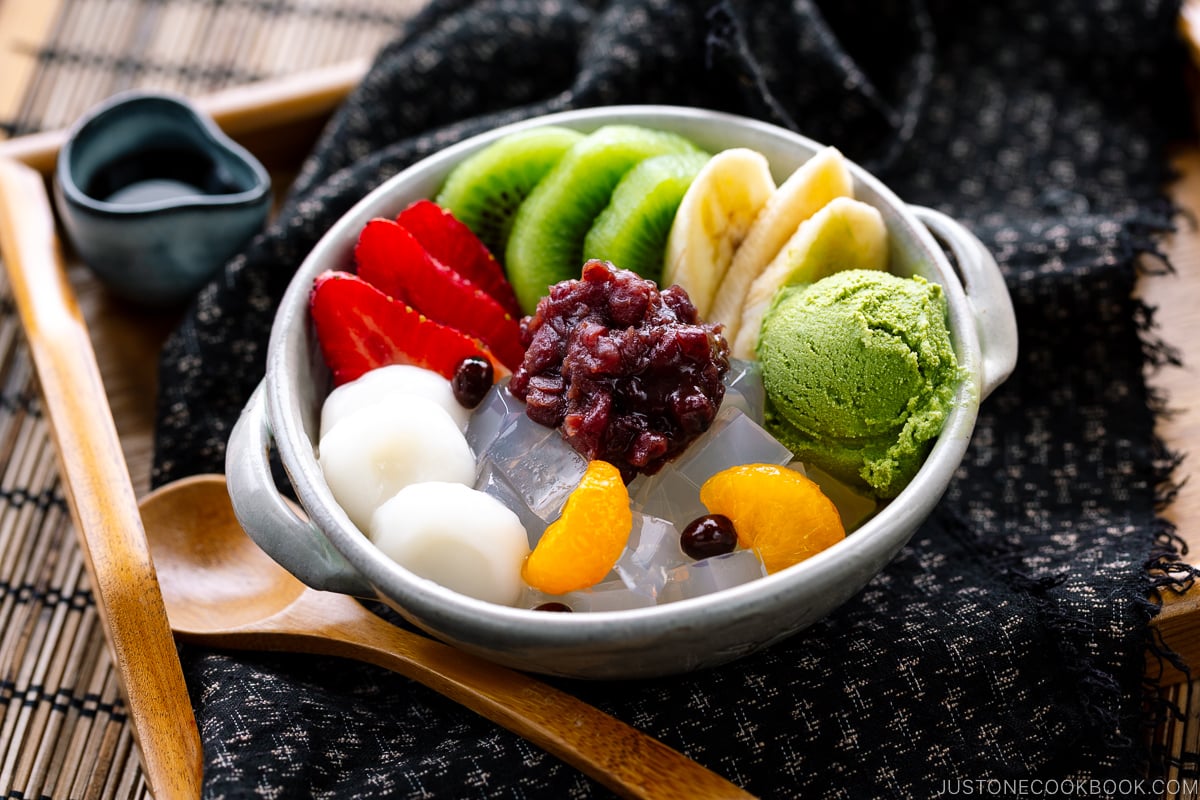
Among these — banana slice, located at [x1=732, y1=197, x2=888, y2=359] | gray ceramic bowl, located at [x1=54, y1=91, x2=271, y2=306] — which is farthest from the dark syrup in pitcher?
banana slice, located at [x1=732, y1=197, x2=888, y2=359]

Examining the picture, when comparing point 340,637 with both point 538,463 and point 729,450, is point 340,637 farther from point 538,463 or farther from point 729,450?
point 729,450

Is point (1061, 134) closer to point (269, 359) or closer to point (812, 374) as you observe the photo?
point (812, 374)

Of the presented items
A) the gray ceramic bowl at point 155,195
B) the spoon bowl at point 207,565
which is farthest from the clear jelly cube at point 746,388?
the gray ceramic bowl at point 155,195

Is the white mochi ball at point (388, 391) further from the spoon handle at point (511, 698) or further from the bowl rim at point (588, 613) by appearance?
the spoon handle at point (511, 698)

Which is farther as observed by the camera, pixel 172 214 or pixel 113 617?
pixel 172 214

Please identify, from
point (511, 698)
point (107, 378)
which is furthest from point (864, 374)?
point (107, 378)

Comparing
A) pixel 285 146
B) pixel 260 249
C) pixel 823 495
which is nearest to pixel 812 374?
pixel 823 495
